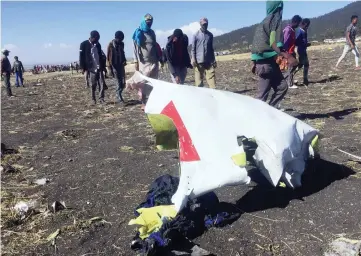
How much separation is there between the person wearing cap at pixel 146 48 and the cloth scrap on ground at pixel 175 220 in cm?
513

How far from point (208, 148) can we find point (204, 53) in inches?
211

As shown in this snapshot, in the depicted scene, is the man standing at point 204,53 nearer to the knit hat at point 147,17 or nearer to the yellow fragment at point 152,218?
the knit hat at point 147,17

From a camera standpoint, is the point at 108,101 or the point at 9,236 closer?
the point at 9,236

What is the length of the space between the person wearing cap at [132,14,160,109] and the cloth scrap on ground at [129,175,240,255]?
16.8ft

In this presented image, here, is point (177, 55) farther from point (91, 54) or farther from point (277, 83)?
point (277, 83)

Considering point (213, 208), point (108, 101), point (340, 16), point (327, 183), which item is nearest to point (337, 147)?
point (327, 183)

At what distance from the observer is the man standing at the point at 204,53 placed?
834 cm

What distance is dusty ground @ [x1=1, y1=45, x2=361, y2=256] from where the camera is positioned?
3162mm

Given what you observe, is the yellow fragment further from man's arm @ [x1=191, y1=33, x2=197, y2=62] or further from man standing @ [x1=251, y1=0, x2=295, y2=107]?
man's arm @ [x1=191, y1=33, x2=197, y2=62]

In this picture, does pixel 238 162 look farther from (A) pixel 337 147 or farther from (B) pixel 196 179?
(A) pixel 337 147

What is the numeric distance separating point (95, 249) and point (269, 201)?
168cm

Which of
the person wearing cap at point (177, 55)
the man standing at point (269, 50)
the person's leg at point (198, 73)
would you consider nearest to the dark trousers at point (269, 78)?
the man standing at point (269, 50)

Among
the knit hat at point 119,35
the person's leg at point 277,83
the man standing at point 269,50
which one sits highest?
the knit hat at point 119,35

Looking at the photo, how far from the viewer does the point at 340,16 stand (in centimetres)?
6291
